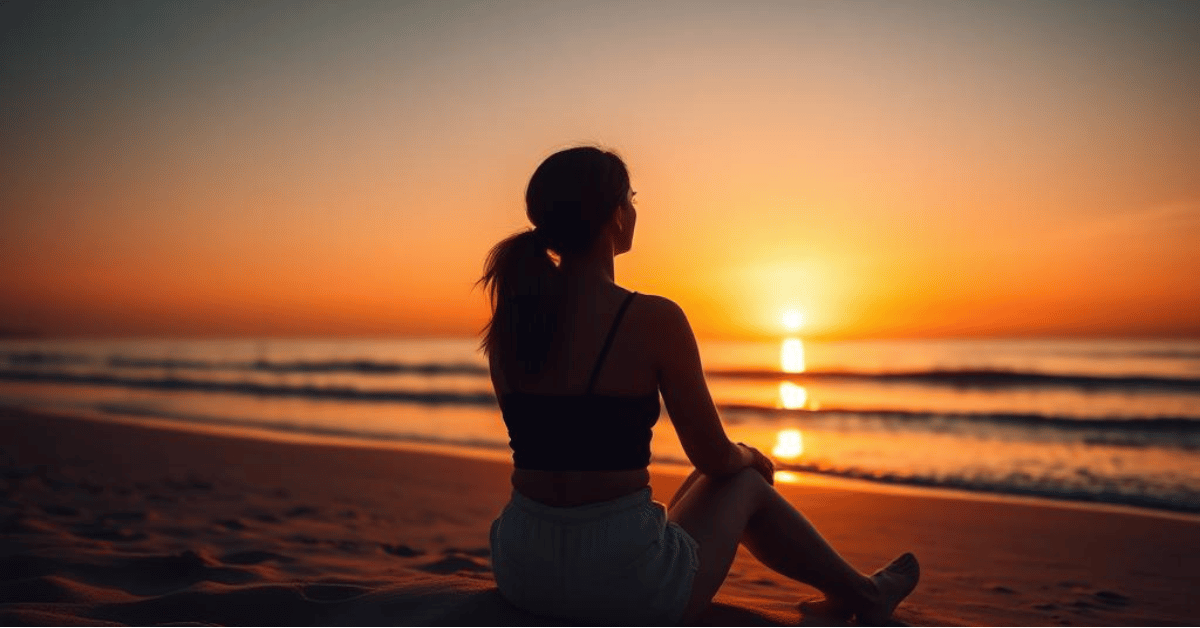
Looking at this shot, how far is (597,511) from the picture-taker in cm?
270

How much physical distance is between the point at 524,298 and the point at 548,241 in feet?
0.64

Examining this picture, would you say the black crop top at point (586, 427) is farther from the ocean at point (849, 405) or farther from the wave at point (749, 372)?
the wave at point (749, 372)

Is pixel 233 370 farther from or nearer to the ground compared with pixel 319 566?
farther from the ground

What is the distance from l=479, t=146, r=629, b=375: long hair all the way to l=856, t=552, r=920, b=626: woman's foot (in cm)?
165

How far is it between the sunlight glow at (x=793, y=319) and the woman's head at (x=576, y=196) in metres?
41.3

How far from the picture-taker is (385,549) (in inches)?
216

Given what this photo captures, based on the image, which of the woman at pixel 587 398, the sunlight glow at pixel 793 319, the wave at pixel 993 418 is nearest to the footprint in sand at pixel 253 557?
the woman at pixel 587 398

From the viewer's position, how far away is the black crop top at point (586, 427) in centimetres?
266

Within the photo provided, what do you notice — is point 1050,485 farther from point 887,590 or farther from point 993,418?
point 993,418

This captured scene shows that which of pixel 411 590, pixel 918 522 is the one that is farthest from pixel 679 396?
pixel 918 522

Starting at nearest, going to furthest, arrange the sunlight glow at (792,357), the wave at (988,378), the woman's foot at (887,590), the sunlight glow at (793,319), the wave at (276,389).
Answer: the woman's foot at (887,590)
the wave at (276,389)
the wave at (988,378)
the sunlight glow at (792,357)
the sunlight glow at (793,319)

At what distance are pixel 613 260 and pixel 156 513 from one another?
15.9 ft

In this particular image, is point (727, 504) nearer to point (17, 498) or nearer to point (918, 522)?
point (918, 522)

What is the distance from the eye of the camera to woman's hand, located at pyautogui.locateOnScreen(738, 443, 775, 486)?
314 centimetres
